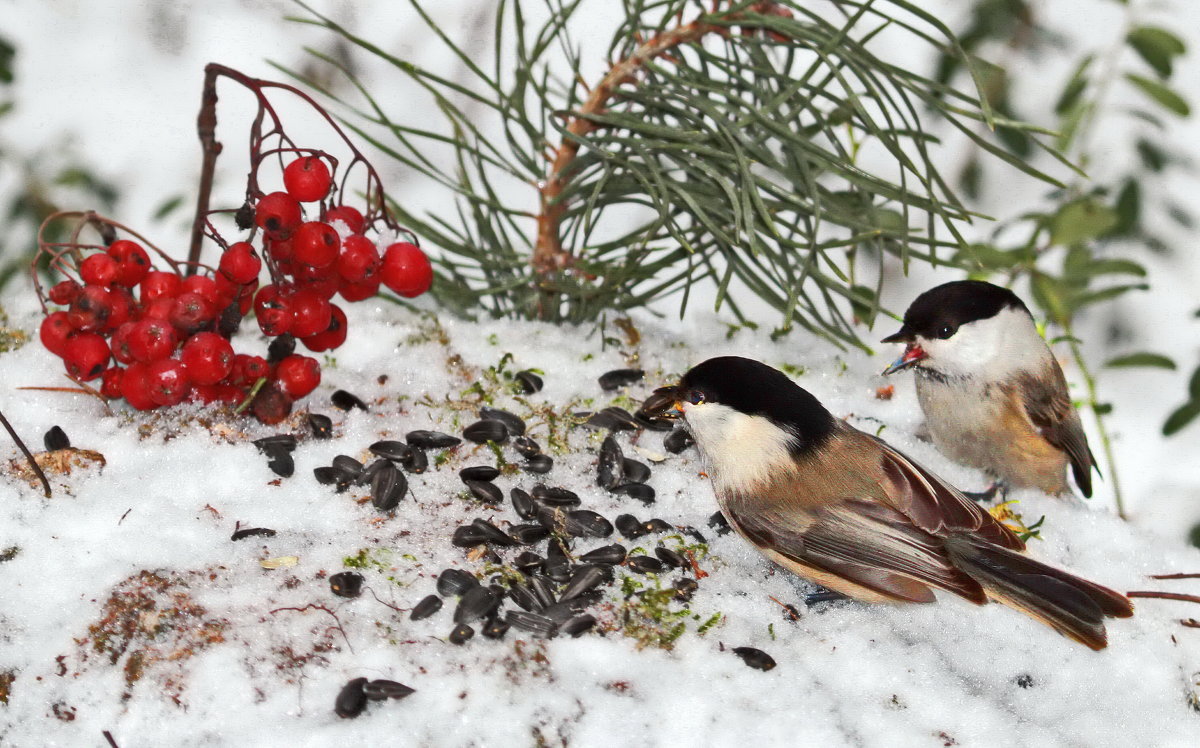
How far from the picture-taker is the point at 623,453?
1950 mm

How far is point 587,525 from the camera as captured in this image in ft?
5.64

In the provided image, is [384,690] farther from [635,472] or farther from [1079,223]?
[1079,223]

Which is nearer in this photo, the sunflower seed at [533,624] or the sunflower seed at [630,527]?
the sunflower seed at [533,624]

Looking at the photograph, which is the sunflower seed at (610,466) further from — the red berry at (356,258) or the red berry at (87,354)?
the red berry at (87,354)

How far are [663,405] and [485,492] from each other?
0.36m

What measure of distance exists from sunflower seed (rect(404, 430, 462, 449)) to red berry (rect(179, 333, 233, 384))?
0.33m

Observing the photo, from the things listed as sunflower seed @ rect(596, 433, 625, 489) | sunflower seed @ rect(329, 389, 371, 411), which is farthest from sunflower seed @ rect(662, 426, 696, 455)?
sunflower seed @ rect(329, 389, 371, 411)

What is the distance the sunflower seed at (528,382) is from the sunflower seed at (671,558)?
533 mm

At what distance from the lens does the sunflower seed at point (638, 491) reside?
6.01 ft

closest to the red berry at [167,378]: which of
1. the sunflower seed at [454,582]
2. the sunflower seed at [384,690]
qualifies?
the sunflower seed at [454,582]

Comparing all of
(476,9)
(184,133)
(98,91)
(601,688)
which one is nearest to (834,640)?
(601,688)

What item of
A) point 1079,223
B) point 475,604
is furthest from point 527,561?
point 1079,223

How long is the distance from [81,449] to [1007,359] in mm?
1740

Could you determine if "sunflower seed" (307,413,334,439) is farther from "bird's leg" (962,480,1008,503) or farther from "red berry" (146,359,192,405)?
"bird's leg" (962,480,1008,503)
